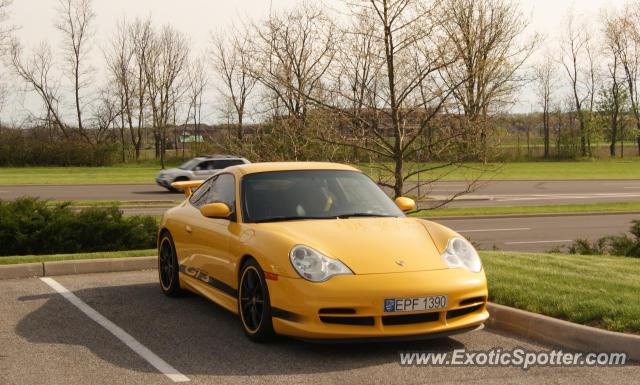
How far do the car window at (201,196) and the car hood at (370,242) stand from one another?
1.68 meters

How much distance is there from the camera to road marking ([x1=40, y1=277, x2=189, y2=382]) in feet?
16.5

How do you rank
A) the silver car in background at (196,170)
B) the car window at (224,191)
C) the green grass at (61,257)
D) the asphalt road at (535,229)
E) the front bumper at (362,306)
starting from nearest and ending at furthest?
the front bumper at (362,306) → the car window at (224,191) → the green grass at (61,257) → the asphalt road at (535,229) → the silver car in background at (196,170)

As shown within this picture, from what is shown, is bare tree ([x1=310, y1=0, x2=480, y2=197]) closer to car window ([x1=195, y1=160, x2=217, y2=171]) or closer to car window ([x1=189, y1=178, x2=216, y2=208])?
car window ([x1=189, y1=178, x2=216, y2=208])

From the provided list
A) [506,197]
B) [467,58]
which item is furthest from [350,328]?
[506,197]

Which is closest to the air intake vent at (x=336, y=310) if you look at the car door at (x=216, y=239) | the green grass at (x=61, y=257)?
the car door at (x=216, y=239)

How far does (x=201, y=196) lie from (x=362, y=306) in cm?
316

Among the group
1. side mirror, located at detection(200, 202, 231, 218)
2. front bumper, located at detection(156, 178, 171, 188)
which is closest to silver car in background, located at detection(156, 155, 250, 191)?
front bumper, located at detection(156, 178, 171, 188)

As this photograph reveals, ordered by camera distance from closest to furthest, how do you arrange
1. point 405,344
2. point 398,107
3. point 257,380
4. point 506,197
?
point 257,380, point 405,344, point 398,107, point 506,197

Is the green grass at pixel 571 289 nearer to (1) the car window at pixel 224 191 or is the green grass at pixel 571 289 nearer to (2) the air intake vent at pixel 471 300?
(2) the air intake vent at pixel 471 300

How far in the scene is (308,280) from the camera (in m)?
5.35

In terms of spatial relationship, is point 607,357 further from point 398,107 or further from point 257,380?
point 398,107

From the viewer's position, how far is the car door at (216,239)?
6484mm

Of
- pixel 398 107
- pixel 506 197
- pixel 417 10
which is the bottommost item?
pixel 506 197

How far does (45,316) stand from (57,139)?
174 feet
